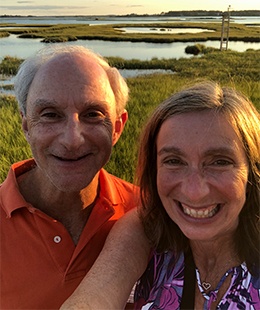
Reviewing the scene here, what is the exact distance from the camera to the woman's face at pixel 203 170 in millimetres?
1255

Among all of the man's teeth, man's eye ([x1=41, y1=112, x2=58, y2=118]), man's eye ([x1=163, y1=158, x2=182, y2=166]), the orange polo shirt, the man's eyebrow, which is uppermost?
man's eye ([x1=41, y1=112, x2=58, y2=118])

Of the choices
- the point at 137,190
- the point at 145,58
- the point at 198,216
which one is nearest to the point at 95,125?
the point at 137,190

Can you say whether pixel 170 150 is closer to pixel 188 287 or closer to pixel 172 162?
pixel 172 162

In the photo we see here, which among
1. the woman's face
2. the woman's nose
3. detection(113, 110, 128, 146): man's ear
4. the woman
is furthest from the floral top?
detection(113, 110, 128, 146): man's ear

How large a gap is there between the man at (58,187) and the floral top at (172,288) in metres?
0.28

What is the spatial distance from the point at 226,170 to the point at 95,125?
0.57 m

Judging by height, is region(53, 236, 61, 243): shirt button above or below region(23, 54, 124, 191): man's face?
below

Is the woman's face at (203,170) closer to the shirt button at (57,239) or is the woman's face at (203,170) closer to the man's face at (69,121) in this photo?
the man's face at (69,121)

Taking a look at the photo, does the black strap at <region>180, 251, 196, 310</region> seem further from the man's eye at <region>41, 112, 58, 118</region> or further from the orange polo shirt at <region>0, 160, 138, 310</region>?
the man's eye at <region>41, 112, 58, 118</region>

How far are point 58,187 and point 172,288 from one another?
1.93ft

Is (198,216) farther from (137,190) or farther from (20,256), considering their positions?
(20,256)

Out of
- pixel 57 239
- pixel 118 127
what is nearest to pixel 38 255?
pixel 57 239

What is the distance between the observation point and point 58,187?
64.2 inches

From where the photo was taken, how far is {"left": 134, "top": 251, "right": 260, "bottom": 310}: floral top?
128 cm
